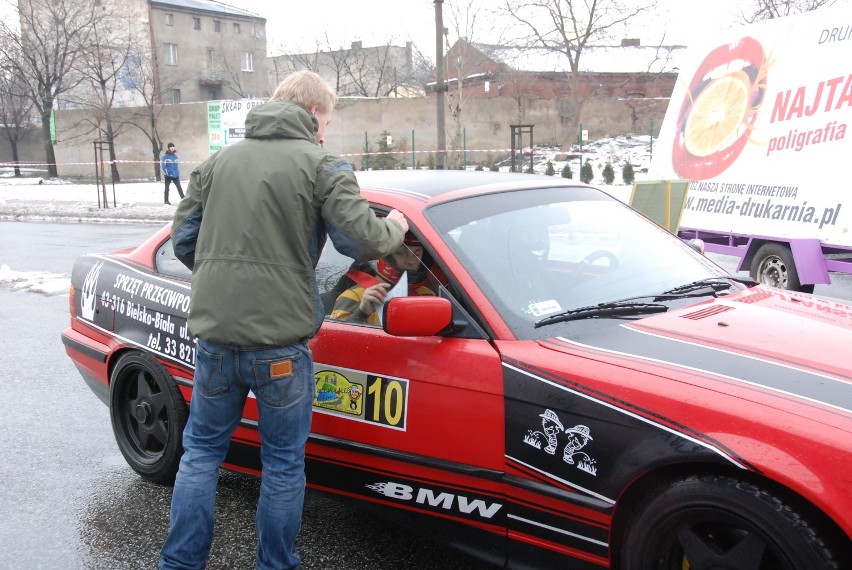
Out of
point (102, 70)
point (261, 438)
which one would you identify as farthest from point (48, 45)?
point (261, 438)

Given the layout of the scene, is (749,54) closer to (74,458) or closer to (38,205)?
(74,458)

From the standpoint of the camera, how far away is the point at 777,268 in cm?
774

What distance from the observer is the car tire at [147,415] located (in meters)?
3.61

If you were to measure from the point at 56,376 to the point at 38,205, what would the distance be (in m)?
19.0

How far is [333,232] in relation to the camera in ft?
8.47

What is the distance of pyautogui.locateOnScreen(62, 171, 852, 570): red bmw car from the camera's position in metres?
2.06

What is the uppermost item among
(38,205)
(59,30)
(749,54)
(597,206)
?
(59,30)

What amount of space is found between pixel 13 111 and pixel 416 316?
1903 inches

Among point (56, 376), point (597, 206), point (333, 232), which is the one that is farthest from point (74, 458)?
point (597, 206)

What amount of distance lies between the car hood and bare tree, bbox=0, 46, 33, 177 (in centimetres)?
4372

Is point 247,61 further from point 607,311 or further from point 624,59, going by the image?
point 607,311

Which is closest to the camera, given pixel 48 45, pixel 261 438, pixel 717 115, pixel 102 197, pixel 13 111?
pixel 261 438

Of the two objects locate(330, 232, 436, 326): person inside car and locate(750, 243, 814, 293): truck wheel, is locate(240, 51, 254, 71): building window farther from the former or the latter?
locate(330, 232, 436, 326): person inside car

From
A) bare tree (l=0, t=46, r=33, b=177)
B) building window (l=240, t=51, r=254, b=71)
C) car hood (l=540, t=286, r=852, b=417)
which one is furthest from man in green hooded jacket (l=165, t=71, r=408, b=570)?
building window (l=240, t=51, r=254, b=71)
